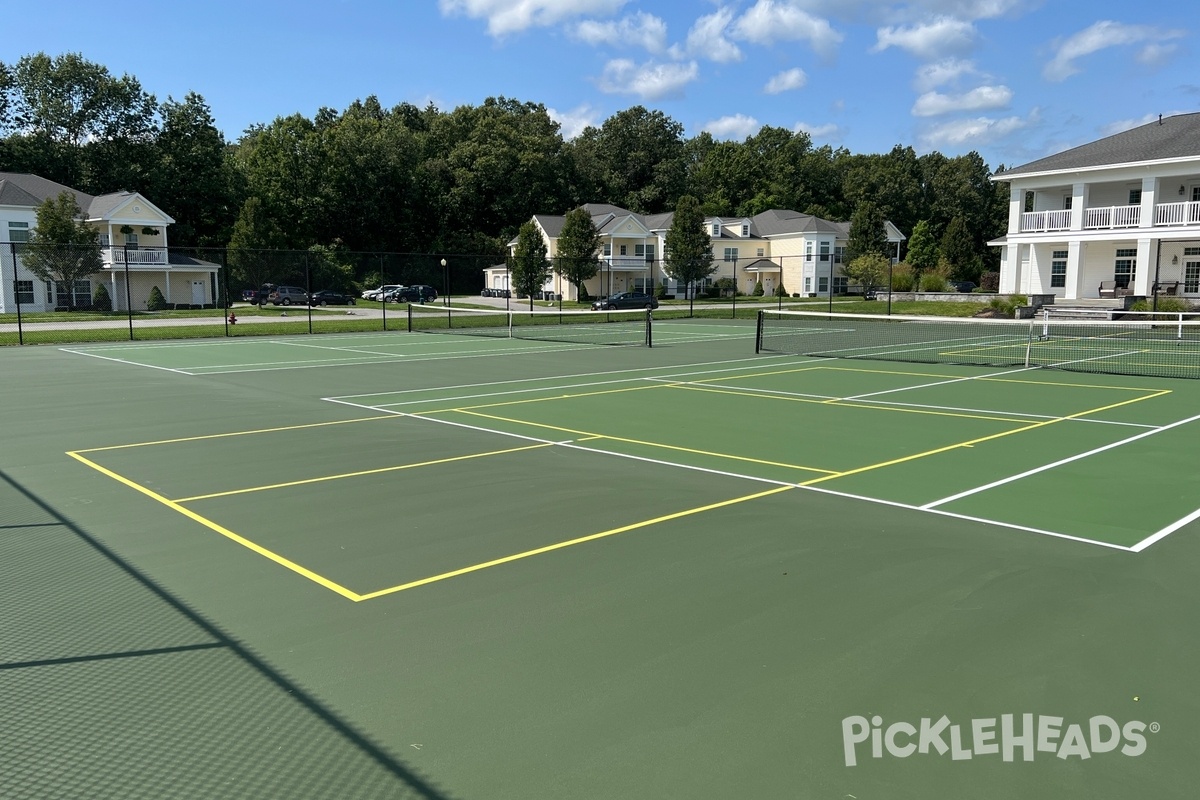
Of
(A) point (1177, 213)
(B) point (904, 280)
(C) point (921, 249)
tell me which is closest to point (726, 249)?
(C) point (921, 249)

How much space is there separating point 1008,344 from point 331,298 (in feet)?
151

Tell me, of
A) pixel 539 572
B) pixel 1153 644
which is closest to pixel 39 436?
pixel 539 572

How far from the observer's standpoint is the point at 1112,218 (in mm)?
41625

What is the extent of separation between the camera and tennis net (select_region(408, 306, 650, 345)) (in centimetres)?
3353

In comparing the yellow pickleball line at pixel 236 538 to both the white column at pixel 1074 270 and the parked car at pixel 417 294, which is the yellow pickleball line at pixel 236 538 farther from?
the parked car at pixel 417 294

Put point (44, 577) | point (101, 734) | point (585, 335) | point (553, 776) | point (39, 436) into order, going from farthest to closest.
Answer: point (585, 335) → point (39, 436) → point (44, 577) → point (101, 734) → point (553, 776)

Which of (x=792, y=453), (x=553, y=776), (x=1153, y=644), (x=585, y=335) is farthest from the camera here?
(x=585, y=335)

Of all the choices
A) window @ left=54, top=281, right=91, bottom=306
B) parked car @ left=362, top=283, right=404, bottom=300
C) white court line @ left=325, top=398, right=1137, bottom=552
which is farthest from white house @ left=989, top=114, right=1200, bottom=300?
window @ left=54, top=281, right=91, bottom=306

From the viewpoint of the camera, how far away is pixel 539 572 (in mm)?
6668

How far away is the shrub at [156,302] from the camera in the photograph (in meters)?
54.7

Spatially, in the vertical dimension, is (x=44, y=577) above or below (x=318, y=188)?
below

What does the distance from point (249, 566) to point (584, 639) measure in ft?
9.69

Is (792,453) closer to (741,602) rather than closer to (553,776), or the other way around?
(741,602)

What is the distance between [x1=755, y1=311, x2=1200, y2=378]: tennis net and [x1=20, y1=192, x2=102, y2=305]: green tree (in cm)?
3224
